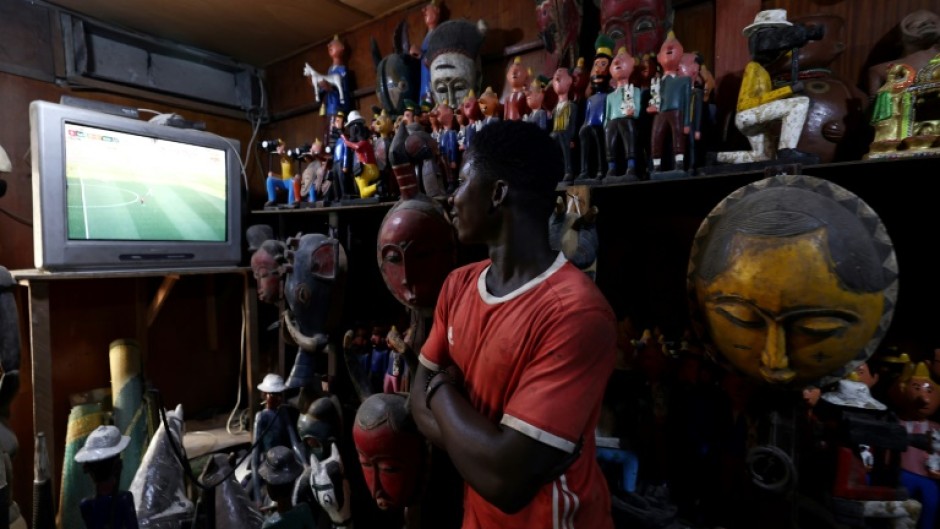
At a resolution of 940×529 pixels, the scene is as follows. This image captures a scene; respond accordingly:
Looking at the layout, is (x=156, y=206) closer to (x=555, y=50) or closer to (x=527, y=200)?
(x=555, y=50)

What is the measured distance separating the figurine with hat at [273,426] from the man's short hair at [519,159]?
57.2 inches

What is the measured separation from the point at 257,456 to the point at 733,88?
2145 millimetres

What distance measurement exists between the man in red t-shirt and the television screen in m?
1.78

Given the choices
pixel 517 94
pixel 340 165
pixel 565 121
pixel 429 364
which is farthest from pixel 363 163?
pixel 429 364

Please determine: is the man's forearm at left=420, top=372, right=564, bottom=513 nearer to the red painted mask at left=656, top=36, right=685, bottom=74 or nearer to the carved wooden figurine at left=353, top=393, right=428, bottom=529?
the carved wooden figurine at left=353, top=393, right=428, bottom=529

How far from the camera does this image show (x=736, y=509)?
1.23 m

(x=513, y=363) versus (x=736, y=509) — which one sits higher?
(x=513, y=363)

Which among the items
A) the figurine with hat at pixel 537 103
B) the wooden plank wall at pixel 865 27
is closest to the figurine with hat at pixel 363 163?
the figurine with hat at pixel 537 103

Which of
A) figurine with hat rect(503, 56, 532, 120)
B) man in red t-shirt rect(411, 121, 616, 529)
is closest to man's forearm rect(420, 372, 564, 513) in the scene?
man in red t-shirt rect(411, 121, 616, 529)

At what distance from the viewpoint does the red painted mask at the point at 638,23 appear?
1.35 m

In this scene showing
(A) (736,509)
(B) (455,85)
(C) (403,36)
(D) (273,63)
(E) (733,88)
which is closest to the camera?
(A) (736,509)

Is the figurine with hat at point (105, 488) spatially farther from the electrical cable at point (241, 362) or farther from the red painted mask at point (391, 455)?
the electrical cable at point (241, 362)

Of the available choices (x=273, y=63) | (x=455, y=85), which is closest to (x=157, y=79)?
(x=273, y=63)

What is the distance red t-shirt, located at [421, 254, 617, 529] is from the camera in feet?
2.30
